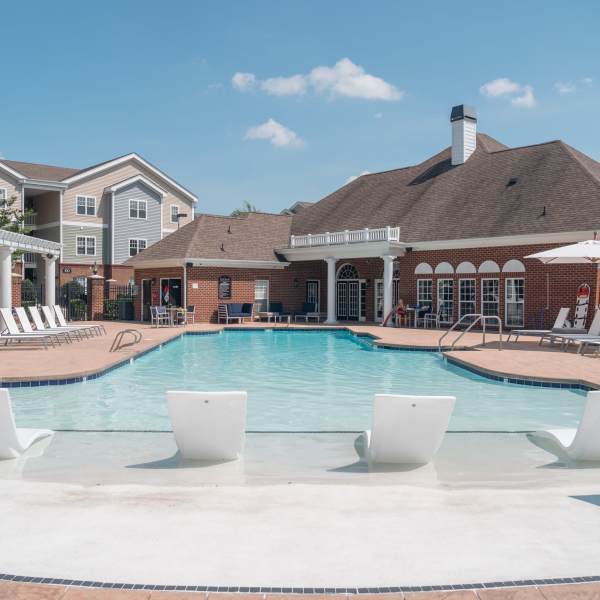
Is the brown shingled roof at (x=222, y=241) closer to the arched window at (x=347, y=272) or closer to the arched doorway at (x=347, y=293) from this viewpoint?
the arched window at (x=347, y=272)

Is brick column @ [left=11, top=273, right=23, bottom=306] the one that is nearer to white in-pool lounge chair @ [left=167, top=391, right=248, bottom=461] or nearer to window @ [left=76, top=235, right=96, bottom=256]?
window @ [left=76, top=235, right=96, bottom=256]

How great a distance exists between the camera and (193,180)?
142 feet

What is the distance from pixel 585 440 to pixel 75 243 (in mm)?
36381

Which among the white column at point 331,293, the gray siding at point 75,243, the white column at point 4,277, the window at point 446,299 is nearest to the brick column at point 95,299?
the gray siding at point 75,243

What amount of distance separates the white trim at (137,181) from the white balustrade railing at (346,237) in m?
14.1

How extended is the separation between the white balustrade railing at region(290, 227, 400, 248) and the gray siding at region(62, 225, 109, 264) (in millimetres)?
14435

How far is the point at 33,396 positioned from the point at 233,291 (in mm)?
19059

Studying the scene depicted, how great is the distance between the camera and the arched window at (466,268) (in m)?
24.5

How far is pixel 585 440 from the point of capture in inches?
246

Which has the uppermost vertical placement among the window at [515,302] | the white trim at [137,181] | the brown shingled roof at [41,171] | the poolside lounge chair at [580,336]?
the brown shingled roof at [41,171]

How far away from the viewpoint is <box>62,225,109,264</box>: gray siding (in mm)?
38062

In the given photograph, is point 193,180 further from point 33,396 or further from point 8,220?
point 33,396

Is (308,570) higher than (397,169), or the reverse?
(397,169)

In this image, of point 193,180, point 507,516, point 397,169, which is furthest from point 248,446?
point 193,180
